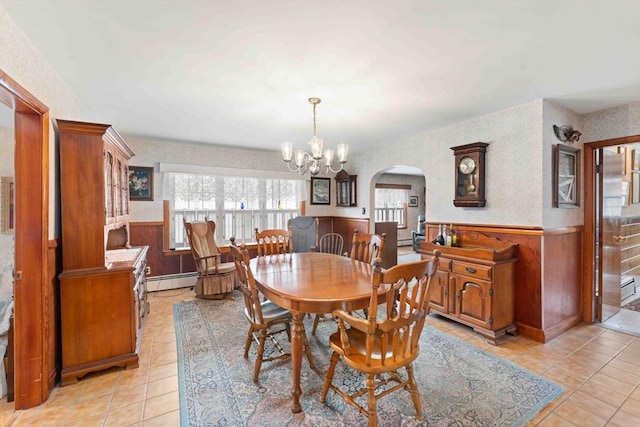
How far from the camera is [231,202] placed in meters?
5.14

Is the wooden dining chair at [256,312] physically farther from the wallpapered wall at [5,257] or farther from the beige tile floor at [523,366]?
the wallpapered wall at [5,257]

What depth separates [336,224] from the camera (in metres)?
5.98

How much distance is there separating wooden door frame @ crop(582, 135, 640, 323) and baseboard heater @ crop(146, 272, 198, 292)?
→ 534cm

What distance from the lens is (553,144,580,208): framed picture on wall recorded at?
2.95m

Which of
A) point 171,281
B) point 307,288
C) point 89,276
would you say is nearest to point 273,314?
point 307,288

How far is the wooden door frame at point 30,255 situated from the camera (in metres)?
1.89

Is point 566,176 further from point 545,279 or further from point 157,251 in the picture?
point 157,251

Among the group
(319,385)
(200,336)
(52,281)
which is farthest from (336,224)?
(52,281)

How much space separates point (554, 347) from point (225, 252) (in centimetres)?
443

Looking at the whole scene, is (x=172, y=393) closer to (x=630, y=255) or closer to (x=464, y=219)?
(x=464, y=219)

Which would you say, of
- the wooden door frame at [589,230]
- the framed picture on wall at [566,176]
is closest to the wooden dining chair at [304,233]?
the framed picture on wall at [566,176]

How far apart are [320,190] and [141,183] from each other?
10.4 ft

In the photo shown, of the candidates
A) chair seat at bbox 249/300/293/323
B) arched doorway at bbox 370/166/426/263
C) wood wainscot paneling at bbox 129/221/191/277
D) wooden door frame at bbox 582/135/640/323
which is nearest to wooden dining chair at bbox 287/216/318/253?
wood wainscot paneling at bbox 129/221/191/277

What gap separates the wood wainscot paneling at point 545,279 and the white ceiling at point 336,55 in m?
1.37
